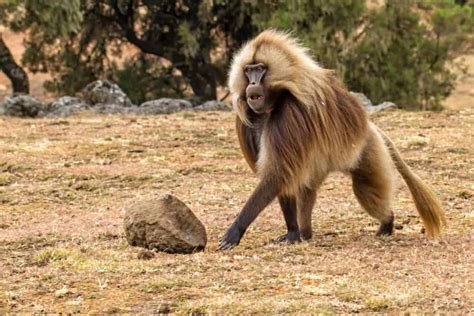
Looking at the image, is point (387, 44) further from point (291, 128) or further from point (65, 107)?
point (291, 128)

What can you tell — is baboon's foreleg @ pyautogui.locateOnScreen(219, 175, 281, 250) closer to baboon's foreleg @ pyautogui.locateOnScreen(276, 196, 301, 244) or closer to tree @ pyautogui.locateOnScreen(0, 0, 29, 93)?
baboon's foreleg @ pyautogui.locateOnScreen(276, 196, 301, 244)

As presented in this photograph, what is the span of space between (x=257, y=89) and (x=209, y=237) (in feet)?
4.36

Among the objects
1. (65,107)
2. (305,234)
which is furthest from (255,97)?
(65,107)

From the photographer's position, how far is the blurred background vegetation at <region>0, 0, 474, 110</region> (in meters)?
18.3

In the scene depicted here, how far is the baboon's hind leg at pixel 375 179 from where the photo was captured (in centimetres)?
643

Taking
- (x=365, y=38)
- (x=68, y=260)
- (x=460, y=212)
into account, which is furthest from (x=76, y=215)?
(x=365, y=38)

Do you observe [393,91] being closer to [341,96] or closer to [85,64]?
[85,64]

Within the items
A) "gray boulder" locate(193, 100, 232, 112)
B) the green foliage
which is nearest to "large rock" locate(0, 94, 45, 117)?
"gray boulder" locate(193, 100, 232, 112)

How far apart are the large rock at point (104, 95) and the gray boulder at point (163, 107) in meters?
0.86

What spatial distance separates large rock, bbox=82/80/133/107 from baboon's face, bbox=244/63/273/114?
35.7ft

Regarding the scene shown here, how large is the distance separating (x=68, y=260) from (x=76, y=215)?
2.29m

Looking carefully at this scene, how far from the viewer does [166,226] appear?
5.72 m

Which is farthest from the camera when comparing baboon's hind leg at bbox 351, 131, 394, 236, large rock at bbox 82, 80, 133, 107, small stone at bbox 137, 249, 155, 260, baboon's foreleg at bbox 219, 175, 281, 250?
large rock at bbox 82, 80, 133, 107

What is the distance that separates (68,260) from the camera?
18.2 feet
